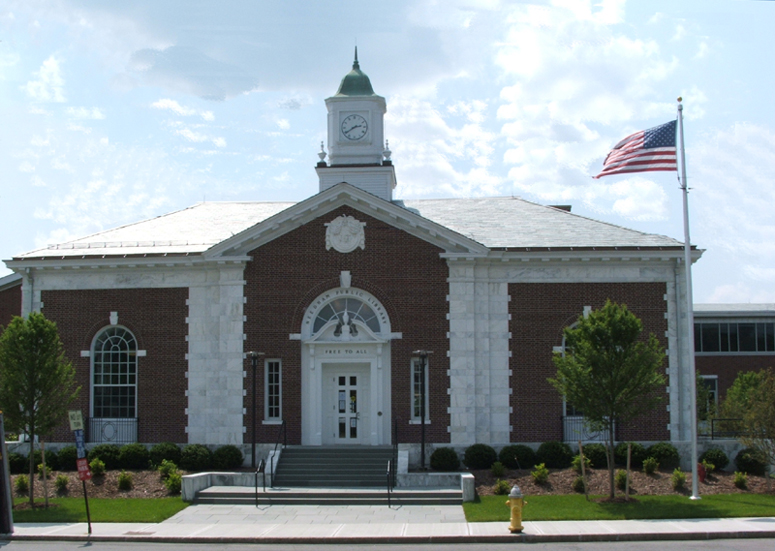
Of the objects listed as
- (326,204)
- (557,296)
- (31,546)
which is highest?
(326,204)

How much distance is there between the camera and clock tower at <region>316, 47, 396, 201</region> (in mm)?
32406

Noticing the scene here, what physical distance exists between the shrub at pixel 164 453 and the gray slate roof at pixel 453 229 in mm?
6101

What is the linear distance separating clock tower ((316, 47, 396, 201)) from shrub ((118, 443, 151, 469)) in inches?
443

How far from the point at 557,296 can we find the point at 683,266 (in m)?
4.02

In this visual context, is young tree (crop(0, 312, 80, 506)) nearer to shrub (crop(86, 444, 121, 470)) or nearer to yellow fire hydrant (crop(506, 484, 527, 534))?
shrub (crop(86, 444, 121, 470))

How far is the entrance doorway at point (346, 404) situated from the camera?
28.3m

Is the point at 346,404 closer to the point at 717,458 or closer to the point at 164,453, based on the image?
the point at 164,453

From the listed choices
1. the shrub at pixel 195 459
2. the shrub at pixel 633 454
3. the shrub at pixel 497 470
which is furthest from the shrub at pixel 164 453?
the shrub at pixel 633 454

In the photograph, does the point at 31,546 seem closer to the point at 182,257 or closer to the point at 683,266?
the point at 182,257

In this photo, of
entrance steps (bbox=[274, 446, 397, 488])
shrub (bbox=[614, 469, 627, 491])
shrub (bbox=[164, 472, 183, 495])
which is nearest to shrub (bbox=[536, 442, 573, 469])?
shrub (bbox=[614, 469, 627, 491])

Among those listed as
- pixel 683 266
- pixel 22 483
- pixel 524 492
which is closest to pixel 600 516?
pixel 524 492

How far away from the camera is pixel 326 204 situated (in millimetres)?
28266

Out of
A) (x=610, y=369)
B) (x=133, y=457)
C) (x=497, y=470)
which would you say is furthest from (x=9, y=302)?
(x=610, y=369)

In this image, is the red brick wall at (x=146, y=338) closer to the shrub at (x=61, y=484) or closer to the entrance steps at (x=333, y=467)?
the shrub at (x=61, y=484)
